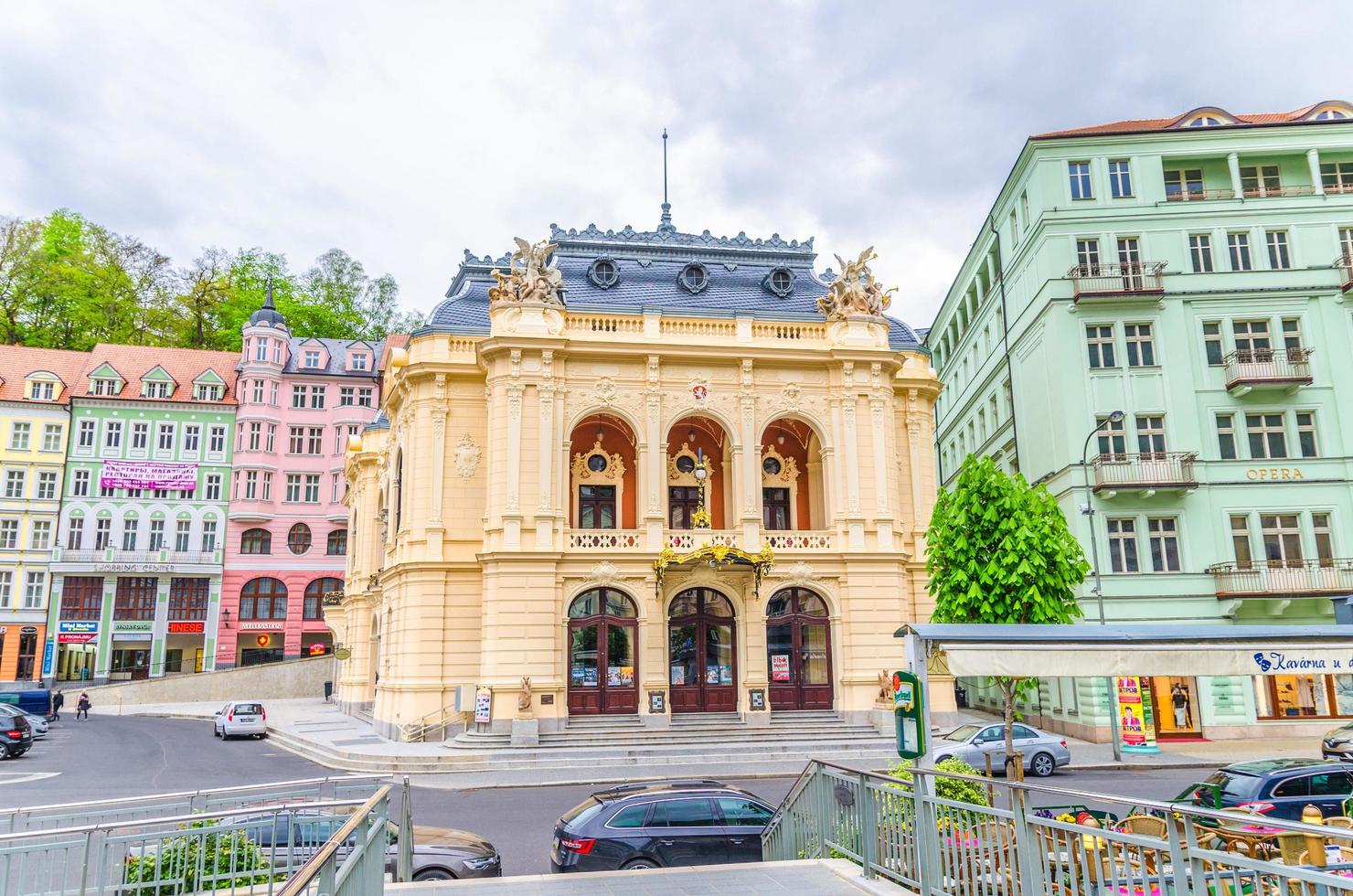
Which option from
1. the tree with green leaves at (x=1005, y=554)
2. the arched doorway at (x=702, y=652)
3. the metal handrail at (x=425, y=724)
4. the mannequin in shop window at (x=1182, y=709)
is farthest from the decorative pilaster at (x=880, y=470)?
the metal handrail at (x=425, y=724)

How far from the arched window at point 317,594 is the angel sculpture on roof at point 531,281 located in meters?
36.5

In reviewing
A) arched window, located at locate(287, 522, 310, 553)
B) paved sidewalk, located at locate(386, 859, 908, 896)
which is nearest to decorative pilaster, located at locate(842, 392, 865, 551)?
paved sidewalk, located at locate(386, 859, 908, 896)

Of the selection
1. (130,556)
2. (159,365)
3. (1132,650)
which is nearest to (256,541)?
(130,556)

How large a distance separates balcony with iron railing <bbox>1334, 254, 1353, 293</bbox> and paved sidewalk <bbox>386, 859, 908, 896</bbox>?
1362 inches

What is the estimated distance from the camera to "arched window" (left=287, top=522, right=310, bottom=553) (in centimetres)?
6153

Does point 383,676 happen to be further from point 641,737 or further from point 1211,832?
point 1211,832

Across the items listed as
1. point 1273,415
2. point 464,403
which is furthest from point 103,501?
point 1273,415

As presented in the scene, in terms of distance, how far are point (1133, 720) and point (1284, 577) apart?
28.1 feet

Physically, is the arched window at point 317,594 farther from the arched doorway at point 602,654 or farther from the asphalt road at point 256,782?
the arched doorway at point 602,654

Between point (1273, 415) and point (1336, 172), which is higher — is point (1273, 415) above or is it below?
below

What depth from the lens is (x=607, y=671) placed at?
30375mm

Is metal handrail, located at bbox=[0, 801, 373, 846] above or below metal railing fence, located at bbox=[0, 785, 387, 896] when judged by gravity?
A: above

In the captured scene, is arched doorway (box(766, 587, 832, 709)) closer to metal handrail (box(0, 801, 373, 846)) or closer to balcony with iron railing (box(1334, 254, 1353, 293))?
metal handrail (box(0, 801, 373, 846))

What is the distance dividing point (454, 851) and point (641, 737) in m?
16.5
